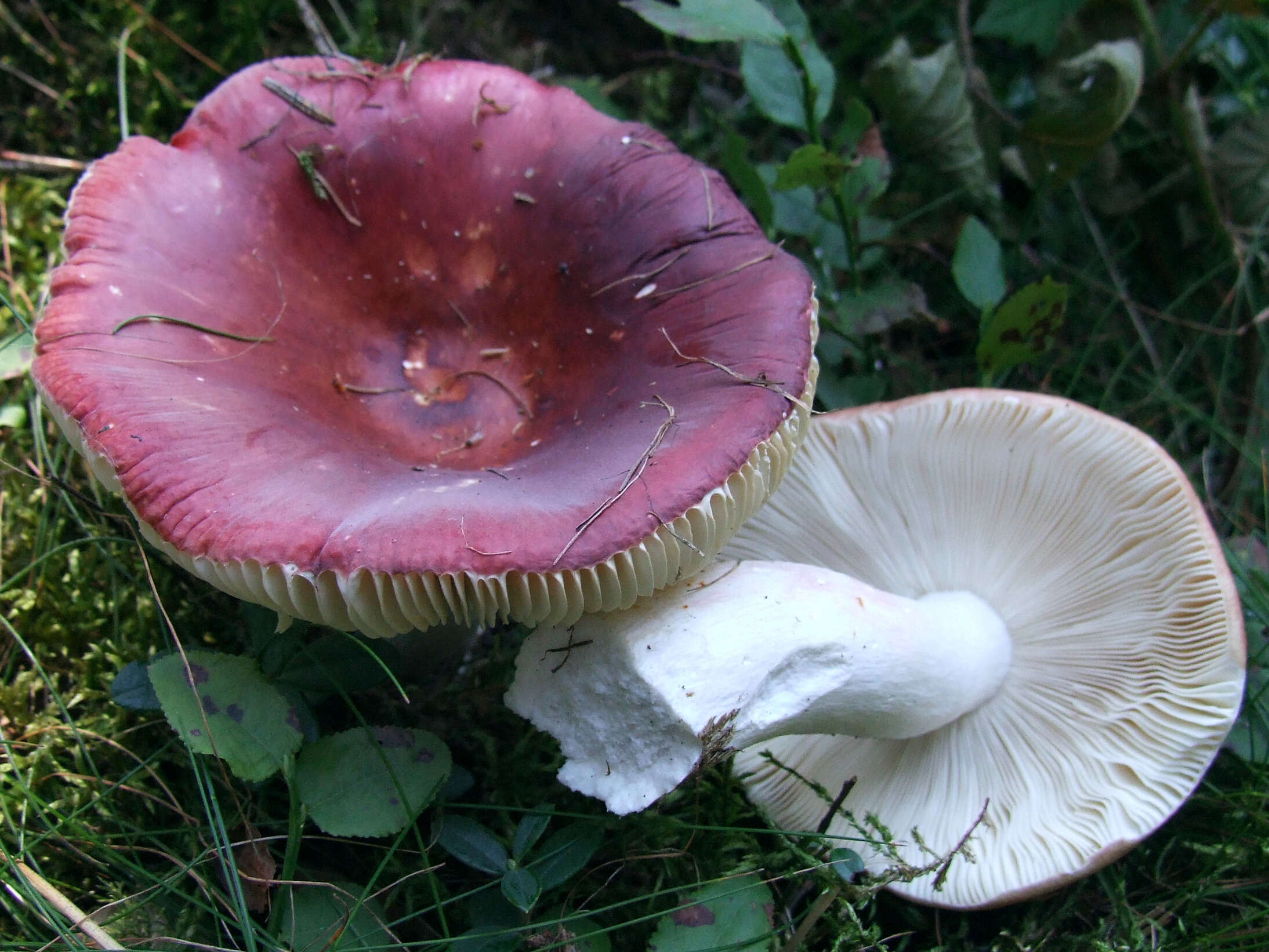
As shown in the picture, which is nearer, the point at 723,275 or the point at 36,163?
the point at 723,275

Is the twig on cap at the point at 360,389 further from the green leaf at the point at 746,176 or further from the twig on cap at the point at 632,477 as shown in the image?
the green leaf at the point at 746,176

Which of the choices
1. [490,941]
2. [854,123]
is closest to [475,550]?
[490,941]

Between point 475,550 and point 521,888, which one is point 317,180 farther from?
point 521,888

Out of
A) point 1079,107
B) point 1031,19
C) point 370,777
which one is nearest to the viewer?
A: point 370,777

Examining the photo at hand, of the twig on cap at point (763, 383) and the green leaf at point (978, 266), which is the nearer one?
the twig on cap at point (763, 383)

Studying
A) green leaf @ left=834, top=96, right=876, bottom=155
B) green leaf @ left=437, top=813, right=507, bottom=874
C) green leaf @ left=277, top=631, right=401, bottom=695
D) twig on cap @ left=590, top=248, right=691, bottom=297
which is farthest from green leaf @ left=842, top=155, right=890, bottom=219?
green leaf @ left=437, top=813, right=507, bottom=874

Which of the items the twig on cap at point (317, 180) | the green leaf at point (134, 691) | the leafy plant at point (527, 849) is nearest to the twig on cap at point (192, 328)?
the twig on cap at point (317, 180)
